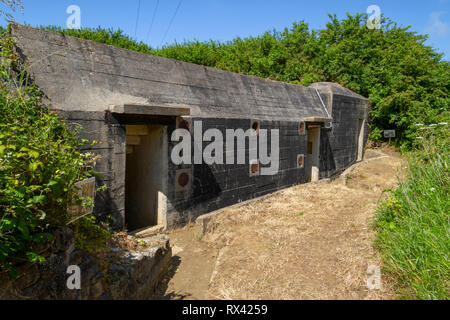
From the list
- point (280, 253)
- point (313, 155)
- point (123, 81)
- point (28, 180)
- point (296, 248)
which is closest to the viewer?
point (28, 180)

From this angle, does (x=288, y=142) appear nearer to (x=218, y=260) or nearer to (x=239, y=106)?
(x=239, y=106)

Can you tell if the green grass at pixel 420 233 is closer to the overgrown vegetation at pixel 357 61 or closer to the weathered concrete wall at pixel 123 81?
the weathered concrete wall at pixel 123 81

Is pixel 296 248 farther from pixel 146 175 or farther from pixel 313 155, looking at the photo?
pixel 313 155

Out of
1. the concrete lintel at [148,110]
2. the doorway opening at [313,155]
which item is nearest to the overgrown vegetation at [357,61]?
the doorway opening at [313,155]

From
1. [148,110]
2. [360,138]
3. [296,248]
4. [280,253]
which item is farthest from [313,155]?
[148,110]

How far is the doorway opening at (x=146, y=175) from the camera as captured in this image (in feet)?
17.9

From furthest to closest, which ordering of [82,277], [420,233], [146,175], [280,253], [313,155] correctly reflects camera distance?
[313,155]
[146,175]
[280,253]
[420,233]
[82,277]

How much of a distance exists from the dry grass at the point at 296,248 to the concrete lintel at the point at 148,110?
7.27 ft

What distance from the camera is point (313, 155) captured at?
1070cm

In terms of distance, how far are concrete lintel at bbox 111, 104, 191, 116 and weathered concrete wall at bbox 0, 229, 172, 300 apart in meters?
2.00

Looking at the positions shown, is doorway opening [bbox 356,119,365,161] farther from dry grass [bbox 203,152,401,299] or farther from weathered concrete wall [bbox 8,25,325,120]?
weathered concrete wall [bbox 8,25,325,120]

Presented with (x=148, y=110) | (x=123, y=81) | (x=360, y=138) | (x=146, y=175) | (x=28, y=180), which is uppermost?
(x=123, y=81)

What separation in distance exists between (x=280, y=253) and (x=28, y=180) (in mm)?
A: 3538
